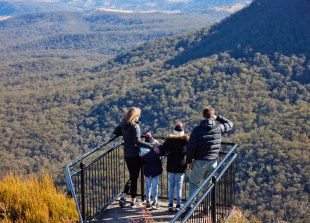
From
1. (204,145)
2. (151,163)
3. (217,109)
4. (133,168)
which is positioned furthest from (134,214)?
(217,109)

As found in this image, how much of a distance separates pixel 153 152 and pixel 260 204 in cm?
2623

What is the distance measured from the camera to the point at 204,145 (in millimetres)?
6844

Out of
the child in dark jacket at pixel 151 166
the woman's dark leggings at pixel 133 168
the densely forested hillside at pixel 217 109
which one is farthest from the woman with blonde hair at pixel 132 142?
the densely forested hillside at pixel 217 109

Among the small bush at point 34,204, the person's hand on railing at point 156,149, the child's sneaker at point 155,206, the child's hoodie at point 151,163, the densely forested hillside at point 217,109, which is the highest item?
the person's hand on railing at point 156,149

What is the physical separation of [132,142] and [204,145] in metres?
1.11

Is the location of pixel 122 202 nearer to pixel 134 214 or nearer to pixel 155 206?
pixel 134 214

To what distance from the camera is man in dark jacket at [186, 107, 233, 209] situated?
22.3ft

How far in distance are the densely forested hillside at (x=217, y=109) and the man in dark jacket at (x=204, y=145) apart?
864 inches

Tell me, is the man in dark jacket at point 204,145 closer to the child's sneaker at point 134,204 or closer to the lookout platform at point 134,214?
the lookout platform at point 134,214

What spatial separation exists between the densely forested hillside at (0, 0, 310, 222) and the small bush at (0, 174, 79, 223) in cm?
2266

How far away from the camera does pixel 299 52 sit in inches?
3396

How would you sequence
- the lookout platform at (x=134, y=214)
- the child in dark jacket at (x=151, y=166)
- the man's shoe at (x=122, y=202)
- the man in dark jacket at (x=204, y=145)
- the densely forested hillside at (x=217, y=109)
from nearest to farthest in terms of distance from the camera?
the man in dark jacket at (x=204, y=145), the lookout platform at (x=134, y=214), the child in dark jacket at (x=151, y=166), the man's shoe at (x=122, y=202), the densely forested hillside at (x=217, y=109)

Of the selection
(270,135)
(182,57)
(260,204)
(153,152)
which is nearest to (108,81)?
(182,57)

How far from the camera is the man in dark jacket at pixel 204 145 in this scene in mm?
6797
